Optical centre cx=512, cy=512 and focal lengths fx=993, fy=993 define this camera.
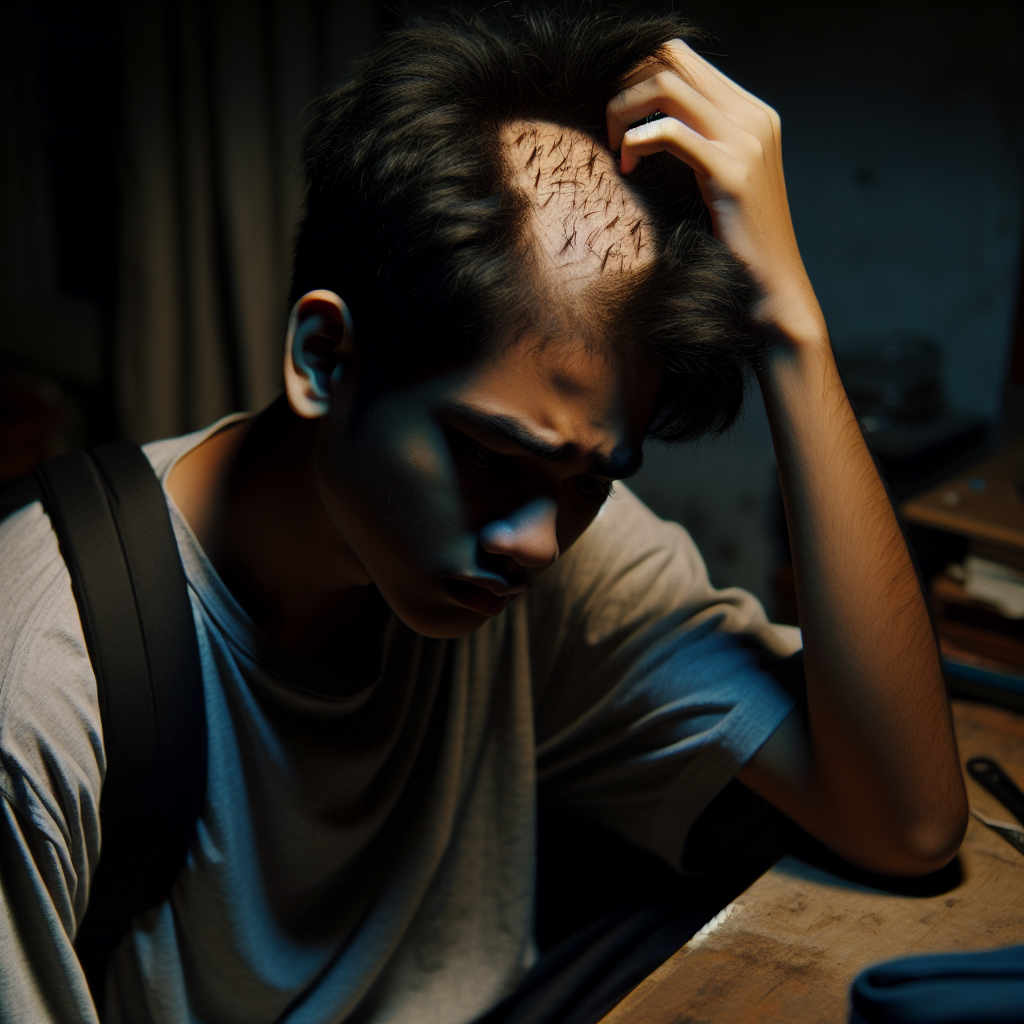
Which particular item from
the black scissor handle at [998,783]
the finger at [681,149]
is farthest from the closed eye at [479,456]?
the black scissor handle at [998,783]

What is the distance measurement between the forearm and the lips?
27 cm

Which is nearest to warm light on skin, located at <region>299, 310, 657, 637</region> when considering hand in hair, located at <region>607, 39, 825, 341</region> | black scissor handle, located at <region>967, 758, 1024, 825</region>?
hand in hair, located at <region>607, 39, 825, 341</region>

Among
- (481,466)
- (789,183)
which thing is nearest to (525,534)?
(481,466)

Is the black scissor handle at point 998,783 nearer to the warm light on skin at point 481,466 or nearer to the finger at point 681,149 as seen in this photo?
the warm light on skin at point 481,466

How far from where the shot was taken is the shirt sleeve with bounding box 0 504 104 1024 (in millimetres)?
706

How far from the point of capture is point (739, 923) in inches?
30.7

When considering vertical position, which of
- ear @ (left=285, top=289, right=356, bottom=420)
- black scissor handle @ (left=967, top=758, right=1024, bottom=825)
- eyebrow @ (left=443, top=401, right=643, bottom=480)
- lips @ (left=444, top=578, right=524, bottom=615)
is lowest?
black scissor handle @ (left=967, top=758, right=1024, bottom=825)

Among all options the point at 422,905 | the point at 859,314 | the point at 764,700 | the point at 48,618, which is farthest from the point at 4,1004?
the point at 859,314

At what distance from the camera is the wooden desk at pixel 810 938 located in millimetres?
696

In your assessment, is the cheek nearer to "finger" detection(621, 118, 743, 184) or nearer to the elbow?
"finger" detection(621, 118, 743, 184)

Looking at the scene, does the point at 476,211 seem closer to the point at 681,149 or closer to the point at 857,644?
the point at 681,149

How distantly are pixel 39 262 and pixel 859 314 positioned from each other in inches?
77.0

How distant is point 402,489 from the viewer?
0.73 m

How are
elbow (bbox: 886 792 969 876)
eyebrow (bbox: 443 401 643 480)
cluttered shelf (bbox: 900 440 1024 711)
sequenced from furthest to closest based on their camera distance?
cluttered shelf (bbox: 900 440 1024 711), elbow (bbox: 886 792 969 876), eyebrow (bbox: 443 401 643 480)
